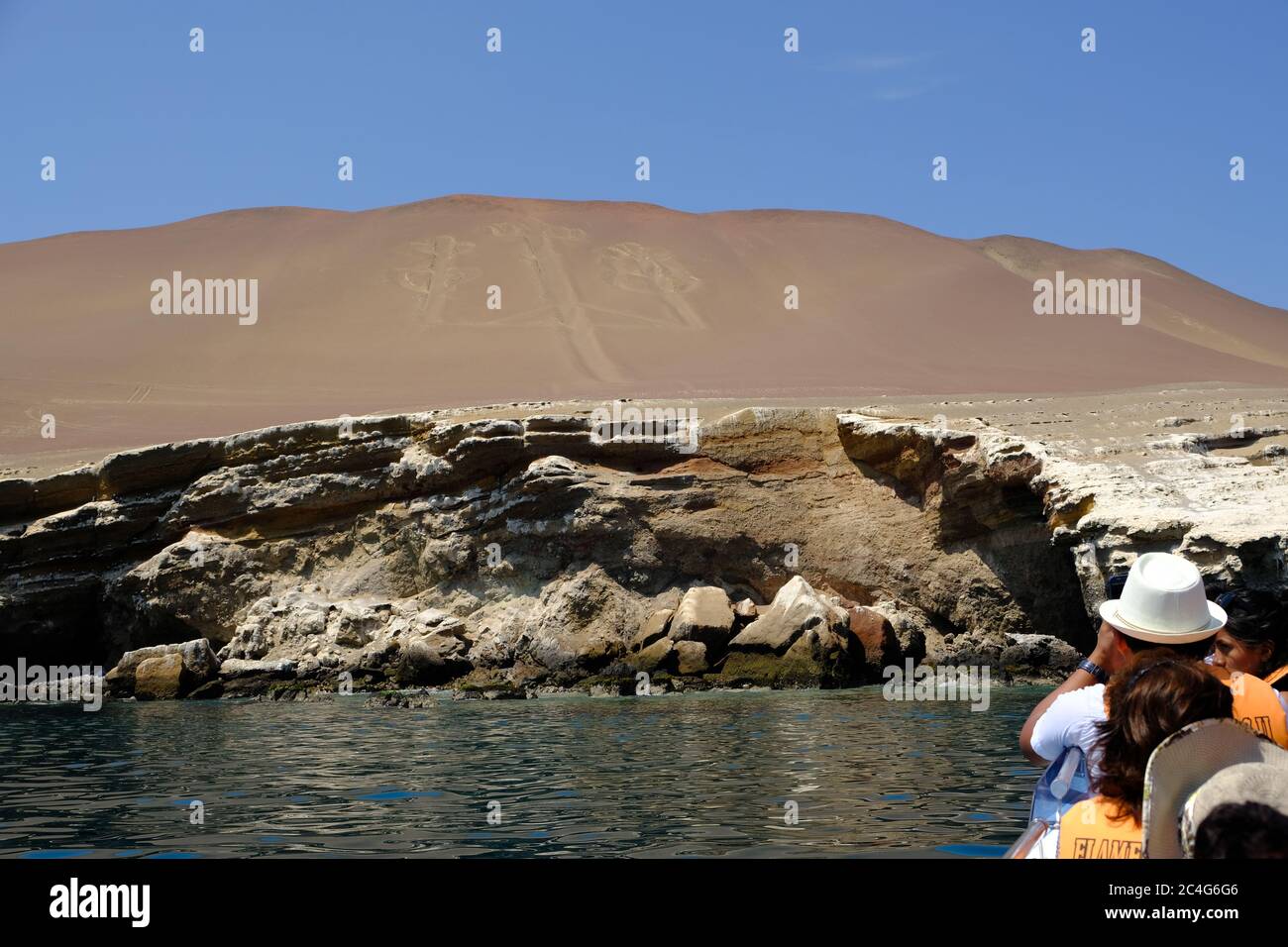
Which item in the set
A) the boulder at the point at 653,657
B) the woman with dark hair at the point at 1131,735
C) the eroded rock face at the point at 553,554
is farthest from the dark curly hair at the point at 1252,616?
the boulder at the point at 653,657

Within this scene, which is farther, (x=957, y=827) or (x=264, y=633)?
(x=264, y=633)

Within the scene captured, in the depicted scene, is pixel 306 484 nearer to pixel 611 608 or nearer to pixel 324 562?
pixel 324 562

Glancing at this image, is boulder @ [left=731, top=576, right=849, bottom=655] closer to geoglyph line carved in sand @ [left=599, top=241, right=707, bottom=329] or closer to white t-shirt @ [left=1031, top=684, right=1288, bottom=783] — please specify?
white t-shirt @ [left=1031, top=684, right=1288, bottom=783]

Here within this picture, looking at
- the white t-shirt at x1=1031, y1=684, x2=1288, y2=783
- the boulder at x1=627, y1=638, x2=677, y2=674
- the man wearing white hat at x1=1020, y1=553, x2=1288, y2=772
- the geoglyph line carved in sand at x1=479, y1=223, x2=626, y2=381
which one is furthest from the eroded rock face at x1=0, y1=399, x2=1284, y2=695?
the geoglyph line carved in sand at x1=479, y1=223, x2=626, y2=381

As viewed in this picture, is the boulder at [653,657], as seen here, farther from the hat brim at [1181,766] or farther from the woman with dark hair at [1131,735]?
the hat brim at [1181,766]

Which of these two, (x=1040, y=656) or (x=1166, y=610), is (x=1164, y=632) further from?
(x=1040, y=656)
